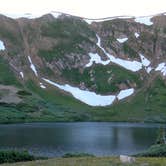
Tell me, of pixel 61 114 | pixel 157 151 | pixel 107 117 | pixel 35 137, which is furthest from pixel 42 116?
pixel 157 151

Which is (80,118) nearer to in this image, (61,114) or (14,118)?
(61,114)

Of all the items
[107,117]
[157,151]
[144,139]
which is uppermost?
[157,151]

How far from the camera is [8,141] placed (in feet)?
289

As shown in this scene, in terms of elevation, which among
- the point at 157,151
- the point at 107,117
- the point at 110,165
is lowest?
the point at 107,117

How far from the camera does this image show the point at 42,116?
178000mm

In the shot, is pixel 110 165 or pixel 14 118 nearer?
pixel 110 165

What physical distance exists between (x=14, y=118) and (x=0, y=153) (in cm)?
12538

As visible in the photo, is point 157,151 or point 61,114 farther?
point 61,114

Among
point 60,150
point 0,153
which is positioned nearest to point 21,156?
point 0,153

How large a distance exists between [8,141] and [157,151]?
151 feet

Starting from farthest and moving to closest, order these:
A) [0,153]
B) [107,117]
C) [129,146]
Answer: [107,117]
[129,146]
[0,153]

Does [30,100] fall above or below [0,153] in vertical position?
below

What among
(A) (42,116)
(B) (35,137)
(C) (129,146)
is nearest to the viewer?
(C) (129,146)

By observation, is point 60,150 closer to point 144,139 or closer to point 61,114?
point 144,139
